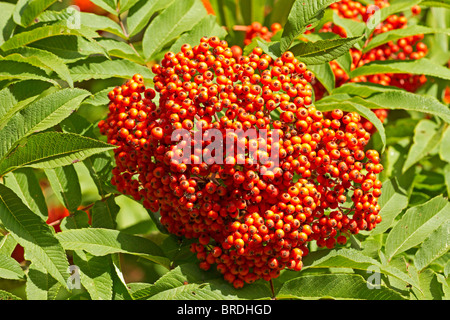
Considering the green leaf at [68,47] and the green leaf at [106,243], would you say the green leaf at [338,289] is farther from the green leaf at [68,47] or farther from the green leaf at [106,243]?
the green leaf at [68,47]

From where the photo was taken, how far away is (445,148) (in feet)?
8.25

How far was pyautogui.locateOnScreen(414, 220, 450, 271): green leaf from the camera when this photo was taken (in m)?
2.07

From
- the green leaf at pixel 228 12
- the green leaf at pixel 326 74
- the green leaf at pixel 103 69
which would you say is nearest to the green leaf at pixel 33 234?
the green leaf at pixel 103 69

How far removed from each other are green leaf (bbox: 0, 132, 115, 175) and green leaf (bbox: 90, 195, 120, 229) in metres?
0.37

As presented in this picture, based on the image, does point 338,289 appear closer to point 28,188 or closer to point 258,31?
point 28,188

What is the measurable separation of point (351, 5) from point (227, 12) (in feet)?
2.49

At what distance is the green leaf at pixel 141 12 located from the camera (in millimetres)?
2496

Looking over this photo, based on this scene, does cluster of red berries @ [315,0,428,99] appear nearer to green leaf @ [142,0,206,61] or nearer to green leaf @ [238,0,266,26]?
green leaf @ [238,0,266,26]

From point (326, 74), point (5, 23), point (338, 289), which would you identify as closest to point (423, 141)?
point (326, 74)

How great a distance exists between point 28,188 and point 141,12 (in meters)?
1.01

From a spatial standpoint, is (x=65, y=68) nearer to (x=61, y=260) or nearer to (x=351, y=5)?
(x=61, y=260)

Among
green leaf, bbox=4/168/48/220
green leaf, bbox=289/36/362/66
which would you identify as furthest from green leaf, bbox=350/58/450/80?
green leaf, bbox=4/168/48/220

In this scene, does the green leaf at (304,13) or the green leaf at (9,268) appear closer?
the green leaf at (9,268)

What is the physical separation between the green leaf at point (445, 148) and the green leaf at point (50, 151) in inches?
62.6
